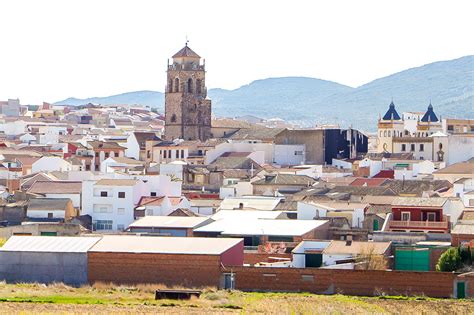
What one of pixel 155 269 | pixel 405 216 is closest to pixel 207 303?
pixel 155 269

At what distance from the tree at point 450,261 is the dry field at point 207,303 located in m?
4.61

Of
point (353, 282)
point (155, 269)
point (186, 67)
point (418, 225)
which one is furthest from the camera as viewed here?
point (186, 67)

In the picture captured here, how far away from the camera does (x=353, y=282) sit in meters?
49.9

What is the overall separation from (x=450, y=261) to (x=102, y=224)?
21268 mm

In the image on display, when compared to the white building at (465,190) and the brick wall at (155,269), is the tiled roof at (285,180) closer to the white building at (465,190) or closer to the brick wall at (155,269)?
the white building at (465,190)

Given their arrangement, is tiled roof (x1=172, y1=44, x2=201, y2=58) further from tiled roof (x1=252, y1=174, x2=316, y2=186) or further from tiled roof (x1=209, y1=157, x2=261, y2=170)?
tiled roof (x1=252, y1=174, x2=316, y2=186)

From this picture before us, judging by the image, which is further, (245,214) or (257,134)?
(257,134)

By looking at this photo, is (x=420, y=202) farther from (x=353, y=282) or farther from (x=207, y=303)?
(x=207, y=303)

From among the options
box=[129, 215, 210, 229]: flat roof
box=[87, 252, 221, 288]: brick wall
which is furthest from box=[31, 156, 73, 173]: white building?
box=[87, 252, 221, 288]: brick wall

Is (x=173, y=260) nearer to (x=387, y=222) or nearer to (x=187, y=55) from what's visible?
(x=387, y=222)

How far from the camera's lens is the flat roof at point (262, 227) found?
2395 inches

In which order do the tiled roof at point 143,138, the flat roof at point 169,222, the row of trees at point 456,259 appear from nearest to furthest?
the row of trees at point 456,259
the flat roof at point 169,222
the tiled roof at point 143,138

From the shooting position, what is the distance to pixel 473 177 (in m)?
83.8

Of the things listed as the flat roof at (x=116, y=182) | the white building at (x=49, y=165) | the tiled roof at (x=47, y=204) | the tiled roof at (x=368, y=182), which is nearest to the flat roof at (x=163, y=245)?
the tiled roof at (x=47, y=204)
